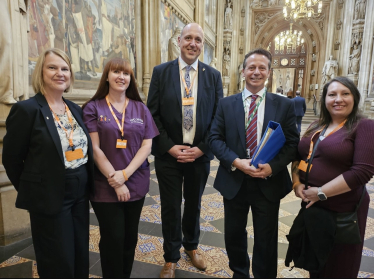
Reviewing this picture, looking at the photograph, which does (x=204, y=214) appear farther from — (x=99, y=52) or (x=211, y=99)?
(x=99, y=52)

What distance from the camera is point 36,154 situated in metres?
1.56

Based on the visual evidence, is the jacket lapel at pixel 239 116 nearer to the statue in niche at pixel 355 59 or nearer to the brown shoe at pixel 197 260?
the brown shoe at pixel 197 260

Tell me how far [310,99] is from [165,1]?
14182 millimetres

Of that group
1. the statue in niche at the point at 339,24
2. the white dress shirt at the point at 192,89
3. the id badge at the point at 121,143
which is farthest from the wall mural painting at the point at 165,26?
the statue in niche at the point at 339,24

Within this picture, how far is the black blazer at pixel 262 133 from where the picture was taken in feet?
6.09

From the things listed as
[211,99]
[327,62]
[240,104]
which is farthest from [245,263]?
[327,62]

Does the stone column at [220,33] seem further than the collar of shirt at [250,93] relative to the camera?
Yes

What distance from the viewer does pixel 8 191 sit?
276cm

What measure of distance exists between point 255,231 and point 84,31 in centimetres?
511

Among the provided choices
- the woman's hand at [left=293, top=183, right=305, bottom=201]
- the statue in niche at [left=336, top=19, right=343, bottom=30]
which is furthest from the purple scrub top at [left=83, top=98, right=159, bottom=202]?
the statue in niche at [left=336, top=19, right=343, bottom=30]

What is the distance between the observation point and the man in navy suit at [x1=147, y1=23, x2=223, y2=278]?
2.24m

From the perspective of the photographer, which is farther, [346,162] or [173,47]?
[173,47]

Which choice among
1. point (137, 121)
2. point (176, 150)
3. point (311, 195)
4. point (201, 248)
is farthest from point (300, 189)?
point (201, 248)

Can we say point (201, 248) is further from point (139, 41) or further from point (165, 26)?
point (165, 26)
